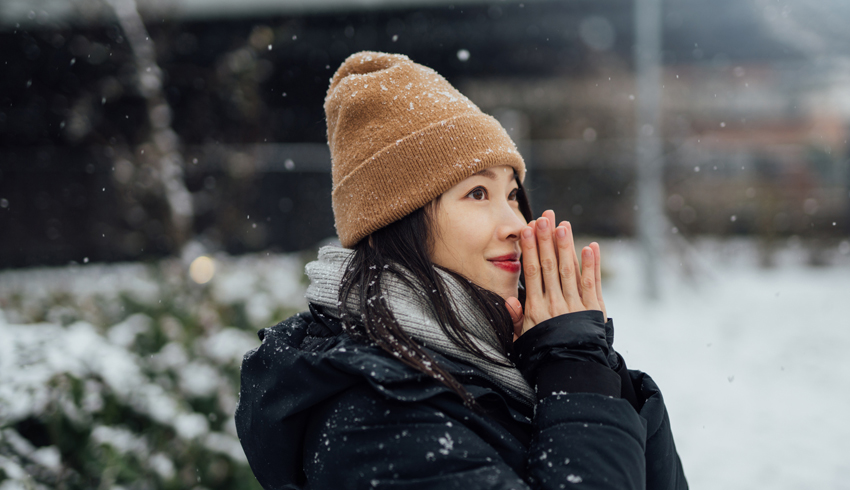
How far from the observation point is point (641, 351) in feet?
18.4

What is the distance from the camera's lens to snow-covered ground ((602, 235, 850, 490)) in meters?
3.67

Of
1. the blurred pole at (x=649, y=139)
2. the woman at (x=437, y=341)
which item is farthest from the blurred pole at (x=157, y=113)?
the blurred pole at (x=649, y=139)

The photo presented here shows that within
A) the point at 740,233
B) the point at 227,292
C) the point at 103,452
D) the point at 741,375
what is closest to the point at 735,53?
the point at 740,233

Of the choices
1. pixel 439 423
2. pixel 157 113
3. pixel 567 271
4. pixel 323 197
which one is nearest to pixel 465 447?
pixel 439 423

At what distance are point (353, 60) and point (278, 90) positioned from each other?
7.16 m

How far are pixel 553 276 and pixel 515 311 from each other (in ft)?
0.44

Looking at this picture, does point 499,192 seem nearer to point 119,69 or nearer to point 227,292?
point 227,292

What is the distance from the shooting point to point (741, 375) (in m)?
5.13

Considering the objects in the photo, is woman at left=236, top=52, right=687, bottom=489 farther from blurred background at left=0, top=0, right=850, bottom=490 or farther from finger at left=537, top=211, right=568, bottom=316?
blurred background at left=0, top=0, right=850, bottom=490

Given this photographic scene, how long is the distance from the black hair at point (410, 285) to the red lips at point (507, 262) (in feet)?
0.24

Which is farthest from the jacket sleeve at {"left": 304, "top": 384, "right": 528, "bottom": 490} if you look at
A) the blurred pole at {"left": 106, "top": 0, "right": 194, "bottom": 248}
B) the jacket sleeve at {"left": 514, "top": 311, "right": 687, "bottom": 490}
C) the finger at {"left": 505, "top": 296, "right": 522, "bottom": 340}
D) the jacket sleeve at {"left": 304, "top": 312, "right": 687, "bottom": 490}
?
the blurred pole at {"left": 106, "top": 0, "right": 194, "bottom": 248}

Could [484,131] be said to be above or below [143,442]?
above

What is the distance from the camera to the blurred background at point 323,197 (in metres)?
2.93

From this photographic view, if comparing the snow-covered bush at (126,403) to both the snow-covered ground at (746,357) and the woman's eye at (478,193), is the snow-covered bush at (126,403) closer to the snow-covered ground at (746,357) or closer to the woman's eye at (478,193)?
the woman's eye at (478,193)
